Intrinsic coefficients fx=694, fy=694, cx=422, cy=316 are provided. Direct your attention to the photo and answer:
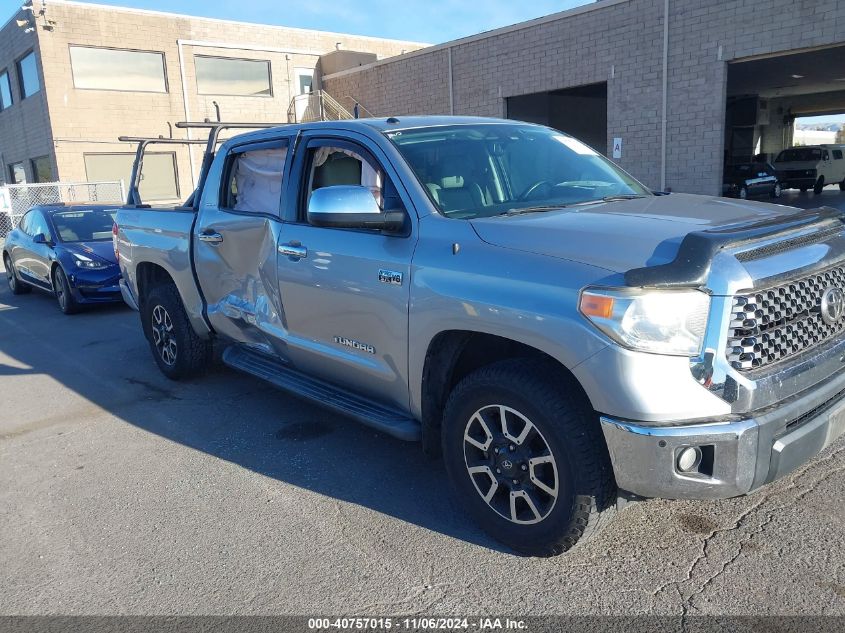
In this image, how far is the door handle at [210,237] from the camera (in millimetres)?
5043

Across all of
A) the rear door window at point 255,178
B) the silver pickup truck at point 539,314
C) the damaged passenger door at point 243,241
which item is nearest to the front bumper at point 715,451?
the silver pickup truck at point 539,314

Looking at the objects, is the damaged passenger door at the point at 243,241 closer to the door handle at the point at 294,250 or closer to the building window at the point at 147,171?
the door handle at the point at 294,250

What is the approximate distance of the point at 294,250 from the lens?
13.9 feet

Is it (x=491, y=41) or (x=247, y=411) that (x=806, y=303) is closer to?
(x=247, y=411)

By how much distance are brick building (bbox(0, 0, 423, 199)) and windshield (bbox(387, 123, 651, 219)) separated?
75.2 ft

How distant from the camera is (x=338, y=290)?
12.8 feet

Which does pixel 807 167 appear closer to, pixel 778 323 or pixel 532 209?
pixel 532 209

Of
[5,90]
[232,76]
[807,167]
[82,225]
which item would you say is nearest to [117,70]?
[232,76]

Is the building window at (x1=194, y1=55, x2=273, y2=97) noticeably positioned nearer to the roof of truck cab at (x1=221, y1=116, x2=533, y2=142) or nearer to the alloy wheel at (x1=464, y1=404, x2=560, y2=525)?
the roof of truck cab at (x1=221, y1=116, x2=533, y2=142)

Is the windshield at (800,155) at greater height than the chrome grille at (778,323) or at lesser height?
greater

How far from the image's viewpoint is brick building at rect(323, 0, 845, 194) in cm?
1509

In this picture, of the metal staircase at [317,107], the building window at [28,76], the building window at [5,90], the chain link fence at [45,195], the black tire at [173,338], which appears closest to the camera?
the black tire at [173,338]

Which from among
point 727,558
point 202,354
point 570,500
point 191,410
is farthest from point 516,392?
point 202,354

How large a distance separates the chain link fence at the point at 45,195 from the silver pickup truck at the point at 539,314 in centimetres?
1770
